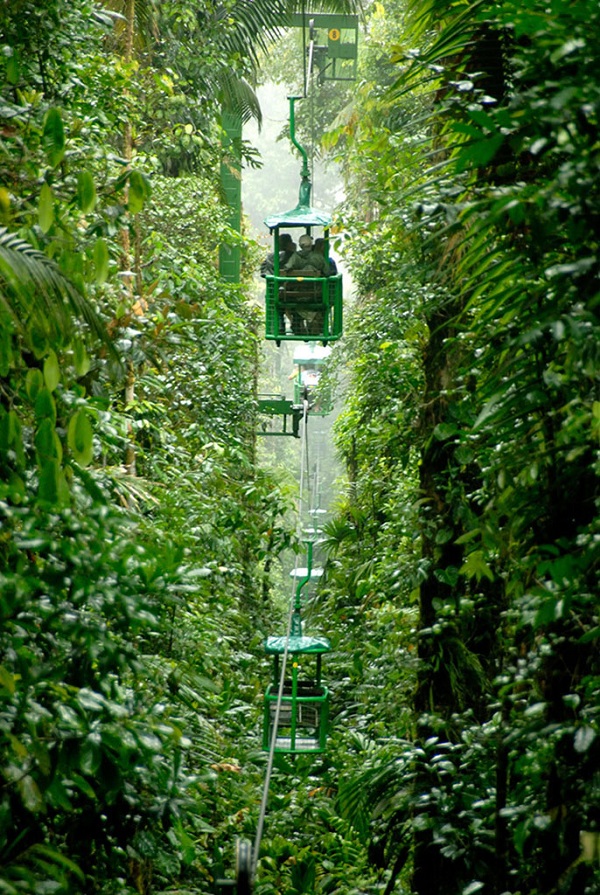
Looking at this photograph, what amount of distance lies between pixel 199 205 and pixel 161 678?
6.90 meters

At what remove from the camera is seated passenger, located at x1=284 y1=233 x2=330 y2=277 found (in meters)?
9.24

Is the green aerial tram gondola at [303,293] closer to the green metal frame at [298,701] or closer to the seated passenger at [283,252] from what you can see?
the seated passenger at [283,252]

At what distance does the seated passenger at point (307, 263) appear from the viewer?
30.3ft

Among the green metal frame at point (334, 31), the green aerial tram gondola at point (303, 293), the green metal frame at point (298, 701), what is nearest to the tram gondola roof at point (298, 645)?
the green metal frame at point (298, 701)

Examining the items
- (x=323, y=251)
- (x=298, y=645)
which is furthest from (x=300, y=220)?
(x=298, y=645)

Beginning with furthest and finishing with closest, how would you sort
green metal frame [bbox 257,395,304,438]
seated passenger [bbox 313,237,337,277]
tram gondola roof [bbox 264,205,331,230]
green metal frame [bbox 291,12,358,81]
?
green metal frame [bbox 257,395,304,438]
green metal frame [bbox 291,12,358,81]
seated passenger [bbox 313,237,337,277]
tram gondola roof [bbox 264,205,331,230]

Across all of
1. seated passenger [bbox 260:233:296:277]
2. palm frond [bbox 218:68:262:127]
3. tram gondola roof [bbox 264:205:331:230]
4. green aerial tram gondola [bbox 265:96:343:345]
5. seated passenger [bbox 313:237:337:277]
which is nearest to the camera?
tram gondola roof [bbox 264:205:331:230]

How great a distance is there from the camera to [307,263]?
365 inches

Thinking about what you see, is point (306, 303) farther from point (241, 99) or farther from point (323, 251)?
point (241, 99)

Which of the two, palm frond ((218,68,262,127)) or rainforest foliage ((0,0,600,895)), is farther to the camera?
palm frond ((218,68,262,127))

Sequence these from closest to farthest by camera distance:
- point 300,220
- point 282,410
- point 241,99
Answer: point 300,220, point 241,99, point 282,410

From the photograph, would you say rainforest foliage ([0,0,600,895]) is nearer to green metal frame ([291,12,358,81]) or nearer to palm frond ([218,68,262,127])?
green metal frame ([291,12,358,81])

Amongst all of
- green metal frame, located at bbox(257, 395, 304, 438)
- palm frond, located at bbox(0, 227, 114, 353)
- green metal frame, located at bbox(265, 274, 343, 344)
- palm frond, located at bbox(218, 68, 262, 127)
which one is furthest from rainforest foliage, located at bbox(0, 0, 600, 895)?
palm frond, located at bbox(218, 68, 262, 127)

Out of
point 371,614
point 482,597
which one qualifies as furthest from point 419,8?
point 371,614
